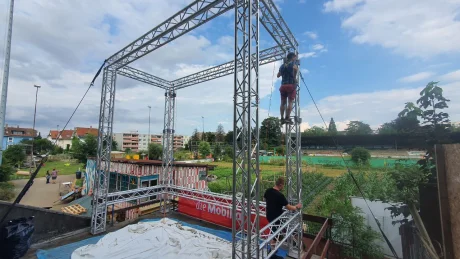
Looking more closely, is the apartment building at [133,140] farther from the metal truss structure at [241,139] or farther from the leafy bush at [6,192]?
the metal truss structure at [241,139]

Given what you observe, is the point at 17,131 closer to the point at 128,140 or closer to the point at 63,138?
the point at 63,138

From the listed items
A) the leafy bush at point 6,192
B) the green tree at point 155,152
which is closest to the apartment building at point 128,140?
the green tree at point 155,152

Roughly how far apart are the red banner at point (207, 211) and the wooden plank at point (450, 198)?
4.48 meters

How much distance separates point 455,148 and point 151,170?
11428 millimetres

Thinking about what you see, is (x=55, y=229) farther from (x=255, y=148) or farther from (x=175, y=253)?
(x=255, y=148)

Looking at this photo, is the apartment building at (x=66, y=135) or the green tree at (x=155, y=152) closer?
the green tree at (x=155, y=152)

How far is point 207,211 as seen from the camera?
24.6 ft

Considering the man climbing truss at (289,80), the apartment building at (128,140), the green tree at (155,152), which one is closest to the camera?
the man climbing truss at (289,80)

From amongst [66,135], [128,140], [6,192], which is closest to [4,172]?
[6,192]

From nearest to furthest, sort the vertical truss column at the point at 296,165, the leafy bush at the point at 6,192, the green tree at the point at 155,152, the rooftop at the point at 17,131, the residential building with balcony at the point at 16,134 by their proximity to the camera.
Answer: the vertical truss column at the point at 296,165 → the leafy bush at the point at 6,192 → the green tree at the point at 155,152 → the residential building with balcony at the point at 16,134 → the rooftop at the point at 17,131

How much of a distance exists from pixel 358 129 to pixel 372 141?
1571 mm

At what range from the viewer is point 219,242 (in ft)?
17.6

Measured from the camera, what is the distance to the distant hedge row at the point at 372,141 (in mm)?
3361

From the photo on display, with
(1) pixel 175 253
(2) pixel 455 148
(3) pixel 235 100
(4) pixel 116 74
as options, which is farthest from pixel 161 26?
(2) pixel 455 148
